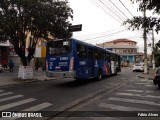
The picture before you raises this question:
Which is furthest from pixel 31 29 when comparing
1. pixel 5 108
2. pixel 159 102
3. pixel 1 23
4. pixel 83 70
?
pixel 159 102

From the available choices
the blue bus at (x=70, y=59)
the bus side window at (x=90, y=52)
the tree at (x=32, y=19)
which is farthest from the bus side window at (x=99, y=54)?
the tree at (x=32, y=19)

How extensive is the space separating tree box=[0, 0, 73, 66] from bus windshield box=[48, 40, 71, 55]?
2203 mm

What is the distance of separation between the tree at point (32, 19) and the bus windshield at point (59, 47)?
7.23 feet

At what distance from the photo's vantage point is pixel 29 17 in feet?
52.9

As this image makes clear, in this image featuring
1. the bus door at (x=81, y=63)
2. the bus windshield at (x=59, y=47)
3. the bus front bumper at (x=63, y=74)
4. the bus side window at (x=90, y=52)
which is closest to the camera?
the bus front bumper at (x=63, y=74)

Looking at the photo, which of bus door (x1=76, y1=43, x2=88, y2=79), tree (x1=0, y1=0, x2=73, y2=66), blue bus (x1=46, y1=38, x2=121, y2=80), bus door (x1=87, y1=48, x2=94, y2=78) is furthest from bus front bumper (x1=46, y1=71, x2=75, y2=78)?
tree (x1=0, y1=0, x2=73, y2=66)

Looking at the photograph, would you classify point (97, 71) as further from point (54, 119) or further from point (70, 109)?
point (54, 119)

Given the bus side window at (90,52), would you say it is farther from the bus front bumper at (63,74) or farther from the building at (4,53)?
the building at (4,53)

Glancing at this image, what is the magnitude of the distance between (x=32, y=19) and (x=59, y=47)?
3921mm

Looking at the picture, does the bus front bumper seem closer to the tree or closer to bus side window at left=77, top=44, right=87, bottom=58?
bus side window at left=77, top=44, right=87, bottom=58

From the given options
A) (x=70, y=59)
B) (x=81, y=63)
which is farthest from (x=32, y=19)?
(x=81, y=63)

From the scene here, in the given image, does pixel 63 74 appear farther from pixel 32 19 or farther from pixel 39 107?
pixel 39 107

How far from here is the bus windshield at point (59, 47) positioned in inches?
560

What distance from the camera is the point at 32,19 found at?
1673 cm
